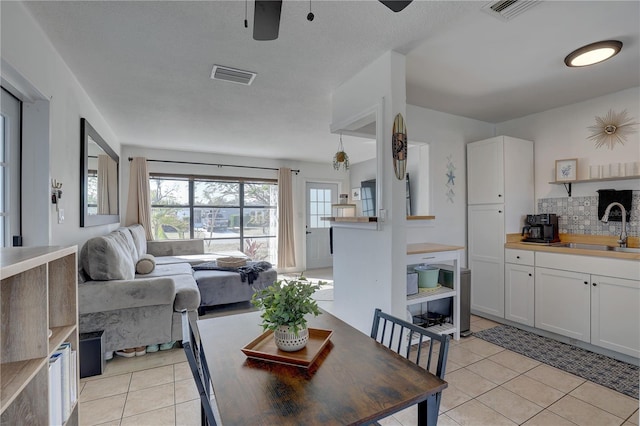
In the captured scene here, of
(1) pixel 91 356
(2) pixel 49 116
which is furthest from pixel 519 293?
(2) pixel 49 116

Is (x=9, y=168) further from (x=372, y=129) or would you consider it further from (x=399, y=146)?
(x=372, y=129)

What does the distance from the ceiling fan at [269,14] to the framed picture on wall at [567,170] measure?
3.06 metres

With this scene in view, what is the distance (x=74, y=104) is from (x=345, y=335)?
2923 mm

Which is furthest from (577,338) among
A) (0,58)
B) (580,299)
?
(0,58)

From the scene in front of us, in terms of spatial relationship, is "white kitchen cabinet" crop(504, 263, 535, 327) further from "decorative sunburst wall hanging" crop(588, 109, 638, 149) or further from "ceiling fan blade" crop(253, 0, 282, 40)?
"ceiling fan blade" crop(253, 0, 282, 40)

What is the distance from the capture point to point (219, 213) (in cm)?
605

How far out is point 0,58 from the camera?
1.48m

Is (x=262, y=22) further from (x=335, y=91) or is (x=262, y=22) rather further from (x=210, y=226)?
(x=210, y=226)

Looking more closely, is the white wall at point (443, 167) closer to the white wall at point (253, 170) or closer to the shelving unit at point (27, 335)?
the shelving unit at point (27, 335)

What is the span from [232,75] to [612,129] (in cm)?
360

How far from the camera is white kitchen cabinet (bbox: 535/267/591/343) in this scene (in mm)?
2727

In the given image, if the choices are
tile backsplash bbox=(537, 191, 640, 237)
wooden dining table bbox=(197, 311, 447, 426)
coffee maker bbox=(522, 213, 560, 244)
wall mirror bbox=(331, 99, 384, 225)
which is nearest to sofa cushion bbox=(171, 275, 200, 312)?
wooden dining table bbox=(197, 311, 447, 426)

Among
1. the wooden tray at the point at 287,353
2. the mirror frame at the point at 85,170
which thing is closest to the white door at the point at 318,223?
the mirror frame at the point at 85,170

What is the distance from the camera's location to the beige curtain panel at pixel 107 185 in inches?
143
